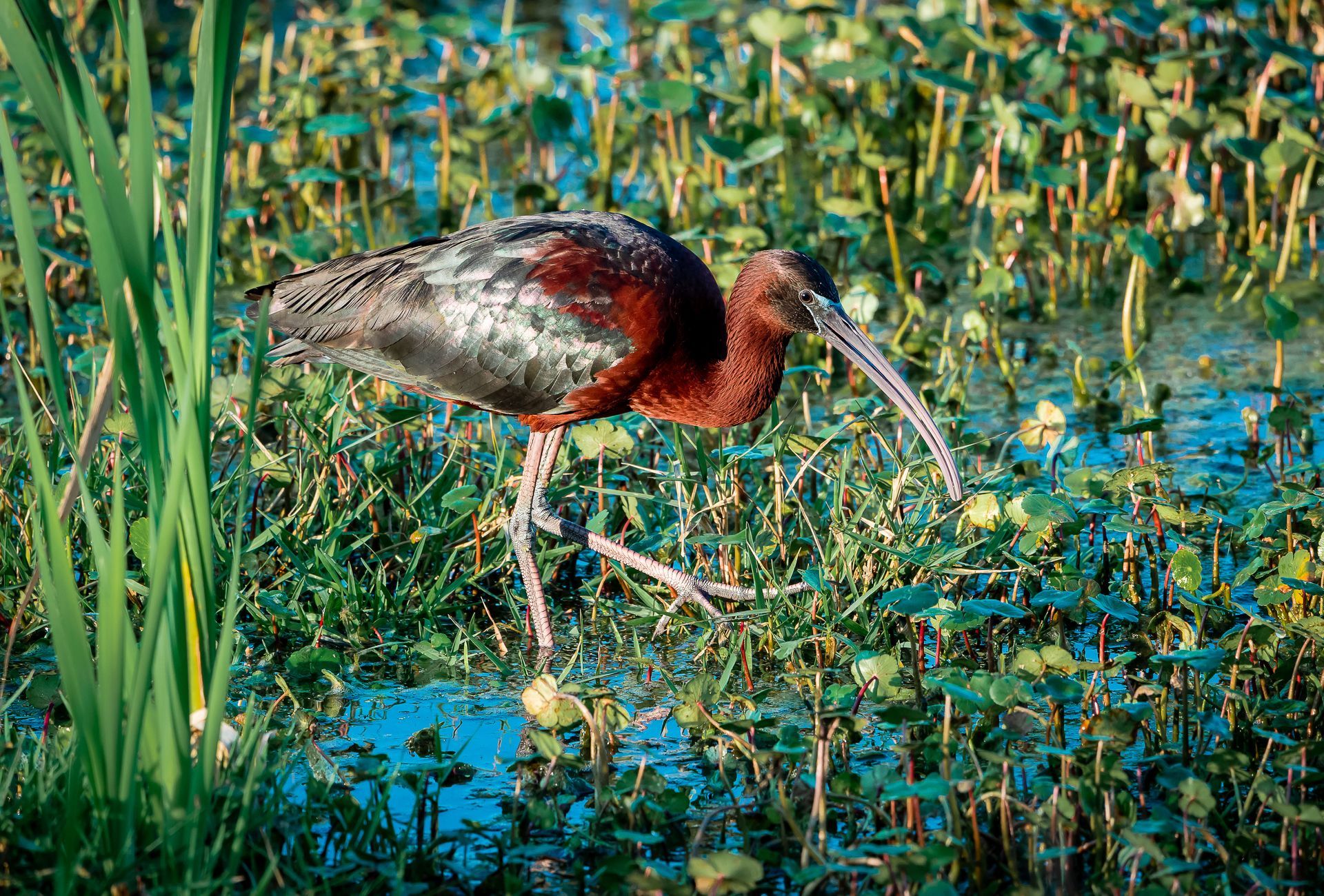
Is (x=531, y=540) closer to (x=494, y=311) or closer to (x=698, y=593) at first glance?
(x=698, y=593)

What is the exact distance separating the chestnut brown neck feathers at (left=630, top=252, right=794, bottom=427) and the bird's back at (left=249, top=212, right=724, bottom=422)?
0.08m

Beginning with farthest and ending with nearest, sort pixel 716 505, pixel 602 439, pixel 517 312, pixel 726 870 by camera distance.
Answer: pixel 602 439, pixel 517 312, pixel 716 505, pixel 726 870

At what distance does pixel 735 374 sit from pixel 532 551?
0.75 meters

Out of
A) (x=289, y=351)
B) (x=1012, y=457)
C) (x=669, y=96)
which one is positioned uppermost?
(x=669, y=96)

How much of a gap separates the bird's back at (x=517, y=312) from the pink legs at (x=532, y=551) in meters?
0.17

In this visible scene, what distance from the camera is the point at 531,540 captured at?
4285 mm

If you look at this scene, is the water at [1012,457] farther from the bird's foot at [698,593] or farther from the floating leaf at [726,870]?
the floating leaf at [726,870]

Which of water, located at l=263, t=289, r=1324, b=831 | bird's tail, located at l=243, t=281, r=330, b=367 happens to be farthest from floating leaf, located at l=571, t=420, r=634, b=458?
bird's tail, located at l=243, t=281, r=330, b=367

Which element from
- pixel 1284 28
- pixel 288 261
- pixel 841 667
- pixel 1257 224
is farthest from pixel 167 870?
pixel 1284 28

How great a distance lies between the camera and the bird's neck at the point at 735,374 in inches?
169

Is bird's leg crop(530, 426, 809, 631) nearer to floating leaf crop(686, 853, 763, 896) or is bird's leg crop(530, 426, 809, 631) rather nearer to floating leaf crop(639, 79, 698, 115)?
floating leaf crop(686, 853, 763, 896)

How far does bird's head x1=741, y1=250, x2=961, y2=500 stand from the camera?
422 cm

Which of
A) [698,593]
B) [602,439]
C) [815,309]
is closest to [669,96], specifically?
[602,439]

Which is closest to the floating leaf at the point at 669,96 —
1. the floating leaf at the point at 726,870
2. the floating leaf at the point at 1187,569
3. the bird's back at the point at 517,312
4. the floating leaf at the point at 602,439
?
the bird's back at the point at 517,312
